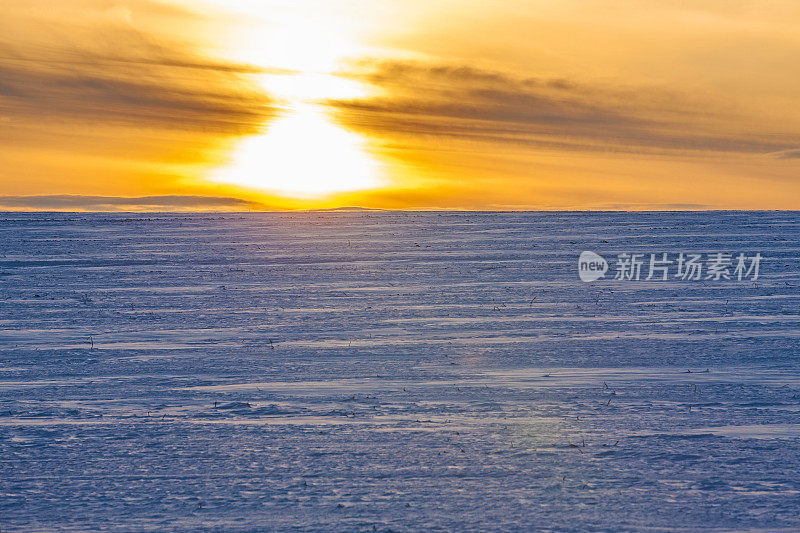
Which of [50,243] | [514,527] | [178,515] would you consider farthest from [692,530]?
[50,243]

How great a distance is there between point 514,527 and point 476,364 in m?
5.97

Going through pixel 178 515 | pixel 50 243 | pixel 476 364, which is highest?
pixel 50 243

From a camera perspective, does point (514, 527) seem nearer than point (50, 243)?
Yes

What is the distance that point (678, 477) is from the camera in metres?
6.88

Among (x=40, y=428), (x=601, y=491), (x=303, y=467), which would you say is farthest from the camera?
(x=40, y=428)

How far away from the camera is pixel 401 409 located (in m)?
9.23

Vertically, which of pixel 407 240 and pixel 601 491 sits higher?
pixel 407 240

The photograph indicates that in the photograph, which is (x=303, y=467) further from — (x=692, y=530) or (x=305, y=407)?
(x=692, y=530)

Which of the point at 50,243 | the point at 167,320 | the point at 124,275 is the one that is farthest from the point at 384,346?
the point at 50,243

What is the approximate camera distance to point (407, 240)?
44594 mm

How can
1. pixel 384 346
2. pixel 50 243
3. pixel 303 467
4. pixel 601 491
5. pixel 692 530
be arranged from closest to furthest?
1. pixel 692 530
2. pixel 601 491
3. pixel 303 467
4. pixel 384 346
5. pixel 50 243

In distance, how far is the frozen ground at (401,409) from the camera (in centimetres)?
632

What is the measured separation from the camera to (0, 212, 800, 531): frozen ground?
632 centimetres

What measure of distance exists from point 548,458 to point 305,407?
315 cm
